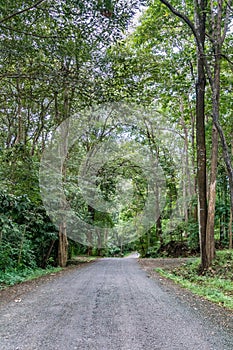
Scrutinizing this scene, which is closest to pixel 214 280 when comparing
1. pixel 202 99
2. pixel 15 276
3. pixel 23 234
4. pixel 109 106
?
pixel 15 276

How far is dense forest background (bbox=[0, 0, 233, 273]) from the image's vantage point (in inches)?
234

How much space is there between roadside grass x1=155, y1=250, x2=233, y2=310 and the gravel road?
79 centimetres

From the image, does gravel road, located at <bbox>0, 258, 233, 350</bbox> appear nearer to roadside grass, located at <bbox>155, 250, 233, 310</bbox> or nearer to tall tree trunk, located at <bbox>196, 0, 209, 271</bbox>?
roadside grass, located at <bbox>155, 250, 233, 310</bbox>

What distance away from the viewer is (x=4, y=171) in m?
7.52

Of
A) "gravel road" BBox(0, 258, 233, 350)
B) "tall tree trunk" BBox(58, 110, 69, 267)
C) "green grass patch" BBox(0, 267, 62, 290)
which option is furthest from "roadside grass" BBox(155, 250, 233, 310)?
"tall tree trunk" BBox(58, 110, 69, 267)

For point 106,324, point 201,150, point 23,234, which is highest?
point 201,150

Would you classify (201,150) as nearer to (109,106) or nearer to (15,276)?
(109,106)

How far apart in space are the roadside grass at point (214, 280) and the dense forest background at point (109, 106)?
0.42 m

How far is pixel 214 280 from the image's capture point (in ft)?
22.3

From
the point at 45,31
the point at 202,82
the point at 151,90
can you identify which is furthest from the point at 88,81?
the point at 202,82

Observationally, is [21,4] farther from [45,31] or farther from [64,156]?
[64,156]

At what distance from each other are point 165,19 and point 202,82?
8.74 ft

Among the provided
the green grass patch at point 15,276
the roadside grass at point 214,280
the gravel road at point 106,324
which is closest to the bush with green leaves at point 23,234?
the green grass patch at point 15,276

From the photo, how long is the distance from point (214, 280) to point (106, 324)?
4355 mm
